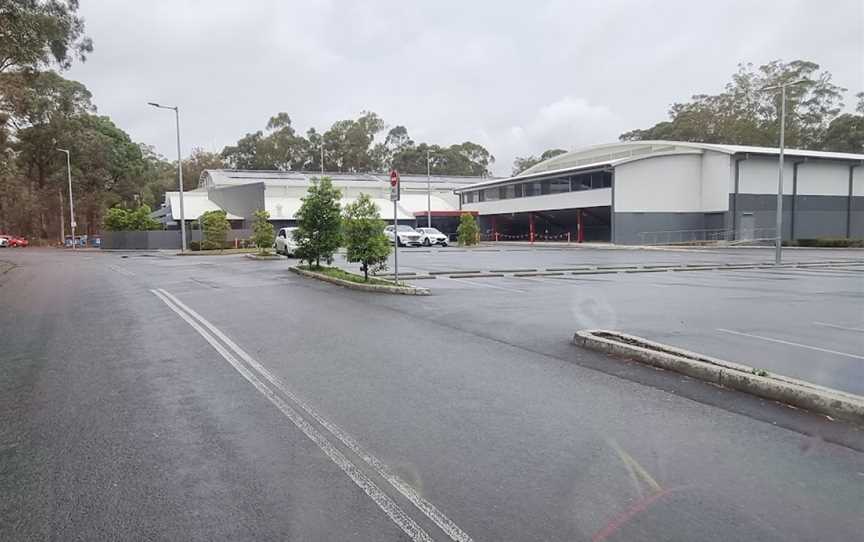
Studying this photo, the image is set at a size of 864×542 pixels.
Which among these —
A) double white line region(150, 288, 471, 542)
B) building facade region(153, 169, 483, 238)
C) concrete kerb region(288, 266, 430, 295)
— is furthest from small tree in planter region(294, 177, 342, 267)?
building facade region(153, 169, 483, 238)

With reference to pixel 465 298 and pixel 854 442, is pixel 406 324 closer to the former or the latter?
pixel 465 298

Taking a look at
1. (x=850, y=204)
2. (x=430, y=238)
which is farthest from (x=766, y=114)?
(x=430, y=238)

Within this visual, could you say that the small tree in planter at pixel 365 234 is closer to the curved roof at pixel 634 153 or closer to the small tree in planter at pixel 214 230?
the small tree in planter at pixel 214 230

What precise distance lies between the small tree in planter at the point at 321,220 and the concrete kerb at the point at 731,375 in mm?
12711

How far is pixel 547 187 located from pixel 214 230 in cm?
2742

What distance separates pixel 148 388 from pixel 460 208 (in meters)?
59.7

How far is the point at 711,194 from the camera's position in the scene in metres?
45.1

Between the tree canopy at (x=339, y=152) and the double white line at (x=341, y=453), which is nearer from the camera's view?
the double white line at (x=341, y=453)

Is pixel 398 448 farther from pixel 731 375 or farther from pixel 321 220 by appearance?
pixel 321 220

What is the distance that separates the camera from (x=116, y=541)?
337 cm

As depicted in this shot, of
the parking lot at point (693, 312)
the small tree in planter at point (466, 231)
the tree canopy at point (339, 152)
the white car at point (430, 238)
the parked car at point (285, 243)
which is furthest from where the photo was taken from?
the tree canopy at point (339, 152)

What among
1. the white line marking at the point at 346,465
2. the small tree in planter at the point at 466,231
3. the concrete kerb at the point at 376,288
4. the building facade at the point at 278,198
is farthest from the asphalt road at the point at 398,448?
the building facade at the point at 278,198

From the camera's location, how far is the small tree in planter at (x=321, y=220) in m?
19.7

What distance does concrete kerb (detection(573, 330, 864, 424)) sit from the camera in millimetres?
5375
